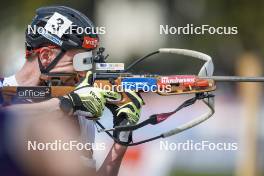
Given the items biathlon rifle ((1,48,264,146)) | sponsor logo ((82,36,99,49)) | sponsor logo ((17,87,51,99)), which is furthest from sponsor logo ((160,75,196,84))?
sponsor logo ((17,87,51,99))

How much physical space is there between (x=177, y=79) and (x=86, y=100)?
0.29 m

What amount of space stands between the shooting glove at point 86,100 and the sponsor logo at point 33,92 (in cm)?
6

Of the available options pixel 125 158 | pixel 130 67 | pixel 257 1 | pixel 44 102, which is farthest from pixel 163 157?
pixel 257 1

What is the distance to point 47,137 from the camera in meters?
2.08

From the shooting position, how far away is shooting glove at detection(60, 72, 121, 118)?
1.90 meters

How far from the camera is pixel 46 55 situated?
1.99 m

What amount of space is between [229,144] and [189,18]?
47 centimetres

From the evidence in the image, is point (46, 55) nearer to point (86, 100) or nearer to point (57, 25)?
point (57, 25)

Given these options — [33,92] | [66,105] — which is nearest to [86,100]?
[66,105]

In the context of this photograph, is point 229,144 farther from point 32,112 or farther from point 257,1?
point 32,112

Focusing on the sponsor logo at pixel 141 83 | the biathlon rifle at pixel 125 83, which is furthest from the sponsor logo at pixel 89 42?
the sponsor logo at pixel 141 83

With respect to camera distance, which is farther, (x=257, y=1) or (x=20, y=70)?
(x=257, y=1)

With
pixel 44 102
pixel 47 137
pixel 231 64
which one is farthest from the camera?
pixel 231 64

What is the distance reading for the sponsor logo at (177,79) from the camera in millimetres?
1919
